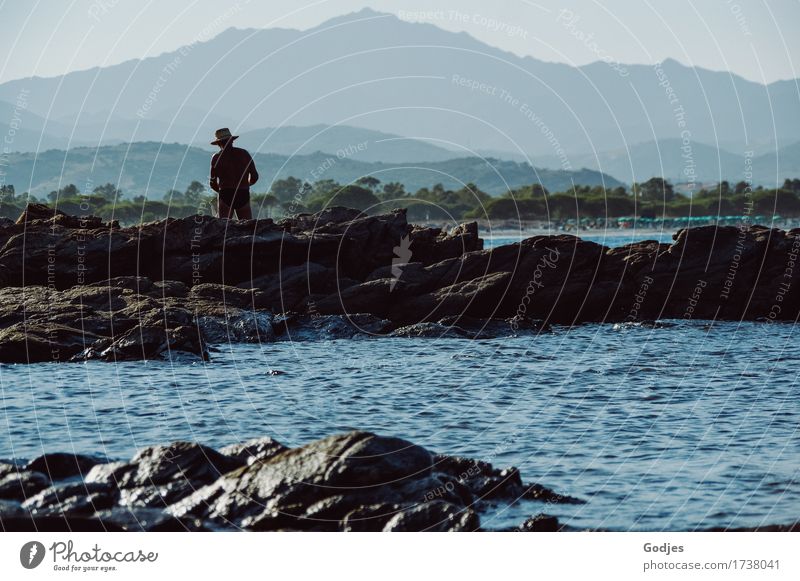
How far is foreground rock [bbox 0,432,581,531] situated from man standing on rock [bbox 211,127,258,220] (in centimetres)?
2257

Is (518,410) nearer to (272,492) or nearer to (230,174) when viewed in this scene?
(272,492)

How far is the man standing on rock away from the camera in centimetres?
3847

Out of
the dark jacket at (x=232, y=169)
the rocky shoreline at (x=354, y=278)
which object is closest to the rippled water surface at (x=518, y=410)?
the rocky shoreline at (x=354, y=278)

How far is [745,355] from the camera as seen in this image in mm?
35531

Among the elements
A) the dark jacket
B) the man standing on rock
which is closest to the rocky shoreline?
the man standing on rock

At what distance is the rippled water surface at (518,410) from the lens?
17.5 m

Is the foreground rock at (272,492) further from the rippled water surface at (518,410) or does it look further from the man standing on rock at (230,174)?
the man standing on rock at (230,174)

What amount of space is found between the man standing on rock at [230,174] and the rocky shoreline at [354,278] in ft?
3.37

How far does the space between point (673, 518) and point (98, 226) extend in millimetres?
32875

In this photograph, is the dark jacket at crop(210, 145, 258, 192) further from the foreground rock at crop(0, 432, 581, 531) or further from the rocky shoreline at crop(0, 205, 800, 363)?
the foreground rock at crop(0, 432, 581, 531)

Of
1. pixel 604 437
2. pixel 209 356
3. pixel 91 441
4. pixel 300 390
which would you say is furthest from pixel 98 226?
pixel 604 437

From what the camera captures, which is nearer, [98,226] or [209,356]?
[209,356]

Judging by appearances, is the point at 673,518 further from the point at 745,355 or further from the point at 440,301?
the point at 440,301
